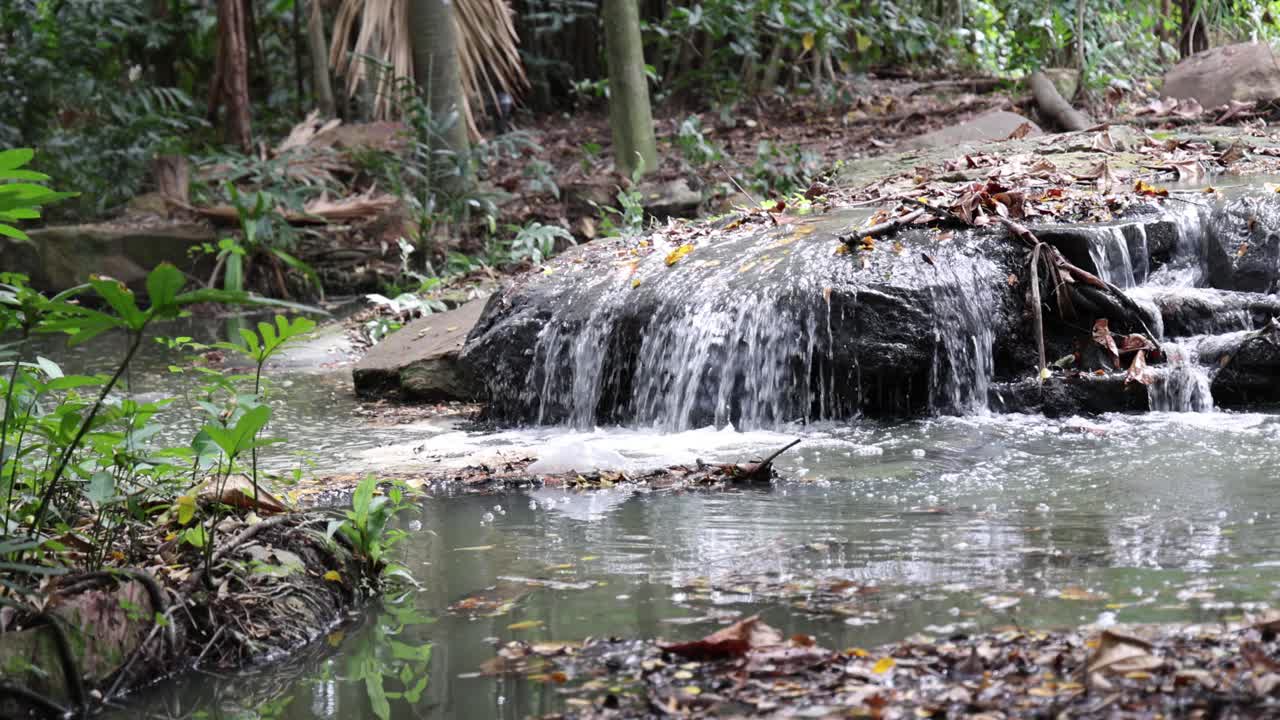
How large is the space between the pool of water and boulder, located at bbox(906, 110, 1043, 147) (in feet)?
18.3

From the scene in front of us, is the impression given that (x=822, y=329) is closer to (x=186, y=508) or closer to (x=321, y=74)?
(x=186, y=508)

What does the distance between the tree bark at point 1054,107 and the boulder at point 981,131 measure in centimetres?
23

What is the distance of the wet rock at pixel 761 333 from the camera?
5.64 metres

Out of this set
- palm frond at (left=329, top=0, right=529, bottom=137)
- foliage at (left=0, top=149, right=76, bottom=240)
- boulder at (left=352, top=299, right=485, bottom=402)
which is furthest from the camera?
palm frond at (left=329, top=0, right=529, bottom=137)

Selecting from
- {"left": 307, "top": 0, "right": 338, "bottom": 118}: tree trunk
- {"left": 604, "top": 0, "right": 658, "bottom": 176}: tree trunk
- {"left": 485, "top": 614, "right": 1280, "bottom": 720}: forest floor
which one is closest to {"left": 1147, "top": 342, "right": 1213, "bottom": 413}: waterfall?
{"left": 485, "top": 614, "right": 1280, "bottom": 720}: forest floor

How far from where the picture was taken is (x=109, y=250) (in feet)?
37.1

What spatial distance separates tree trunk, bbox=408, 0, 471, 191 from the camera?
10.3 meters

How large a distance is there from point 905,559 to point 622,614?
784mm

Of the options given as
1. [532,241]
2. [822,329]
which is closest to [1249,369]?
[822,329]

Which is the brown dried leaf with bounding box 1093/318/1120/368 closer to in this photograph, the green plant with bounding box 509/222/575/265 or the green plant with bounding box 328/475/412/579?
the green plant with bounding box 328/475/412/579

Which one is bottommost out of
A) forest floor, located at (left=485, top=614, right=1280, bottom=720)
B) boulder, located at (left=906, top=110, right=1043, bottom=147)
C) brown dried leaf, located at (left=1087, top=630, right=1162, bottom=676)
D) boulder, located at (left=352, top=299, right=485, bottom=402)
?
forest floor, located at (left=485, top=614, right=1280, bottom=720)

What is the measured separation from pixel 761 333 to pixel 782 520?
7.29 feet

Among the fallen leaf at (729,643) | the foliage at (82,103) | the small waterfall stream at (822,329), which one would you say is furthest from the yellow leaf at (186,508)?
the foliage at (82,103)

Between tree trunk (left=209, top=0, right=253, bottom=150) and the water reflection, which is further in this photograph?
tree trunk (left=209, top=0, right=253, bottom=150)
